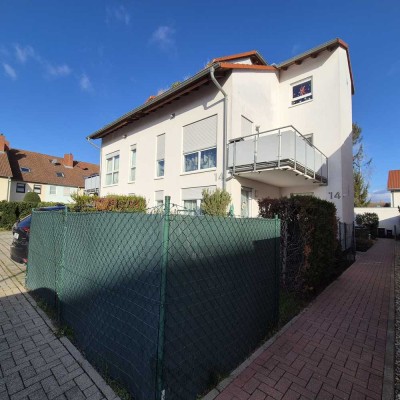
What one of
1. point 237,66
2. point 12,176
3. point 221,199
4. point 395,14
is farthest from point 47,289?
point 12,176

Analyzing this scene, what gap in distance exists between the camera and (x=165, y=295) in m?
2.02

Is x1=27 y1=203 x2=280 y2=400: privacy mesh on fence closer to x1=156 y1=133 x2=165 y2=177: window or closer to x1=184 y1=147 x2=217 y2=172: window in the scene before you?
x1=184 y1=147 x2=217 y2=172: window

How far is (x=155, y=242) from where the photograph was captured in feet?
7.13

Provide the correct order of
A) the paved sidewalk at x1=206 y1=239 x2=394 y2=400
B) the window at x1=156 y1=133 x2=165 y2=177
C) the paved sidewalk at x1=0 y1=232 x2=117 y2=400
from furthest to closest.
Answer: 1. the window at x1=156 y1=133 x2=165 y2=177
2. the paved sidewalk at x1=206 y1=239 x2=394 y2=400
3. the paved sidewalk at x1=0 y1=232 x2=117 y2=400

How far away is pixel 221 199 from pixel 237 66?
528 centimetres

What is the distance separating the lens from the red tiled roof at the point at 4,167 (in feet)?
89.1

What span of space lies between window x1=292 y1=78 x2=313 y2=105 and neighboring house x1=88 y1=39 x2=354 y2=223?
5cm

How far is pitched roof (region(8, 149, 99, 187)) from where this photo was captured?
103 feet

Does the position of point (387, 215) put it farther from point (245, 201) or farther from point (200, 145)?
point (200, 145)

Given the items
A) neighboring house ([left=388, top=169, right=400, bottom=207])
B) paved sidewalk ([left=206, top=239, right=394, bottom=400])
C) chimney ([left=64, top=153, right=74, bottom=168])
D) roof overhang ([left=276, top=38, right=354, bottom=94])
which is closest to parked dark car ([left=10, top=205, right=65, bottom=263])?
paved sidewalk ([left=206, top=239, right=394, bottom=400])

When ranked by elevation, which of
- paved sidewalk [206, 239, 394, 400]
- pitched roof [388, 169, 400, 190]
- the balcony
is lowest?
Answer: paved sidewalk [206, 239, 394, 400]

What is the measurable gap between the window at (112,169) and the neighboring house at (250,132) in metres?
2.92

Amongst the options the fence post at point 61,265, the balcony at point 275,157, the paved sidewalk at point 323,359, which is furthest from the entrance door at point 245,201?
the fence post at point 61,265

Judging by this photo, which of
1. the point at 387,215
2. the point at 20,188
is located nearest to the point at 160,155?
the point at 387,215
